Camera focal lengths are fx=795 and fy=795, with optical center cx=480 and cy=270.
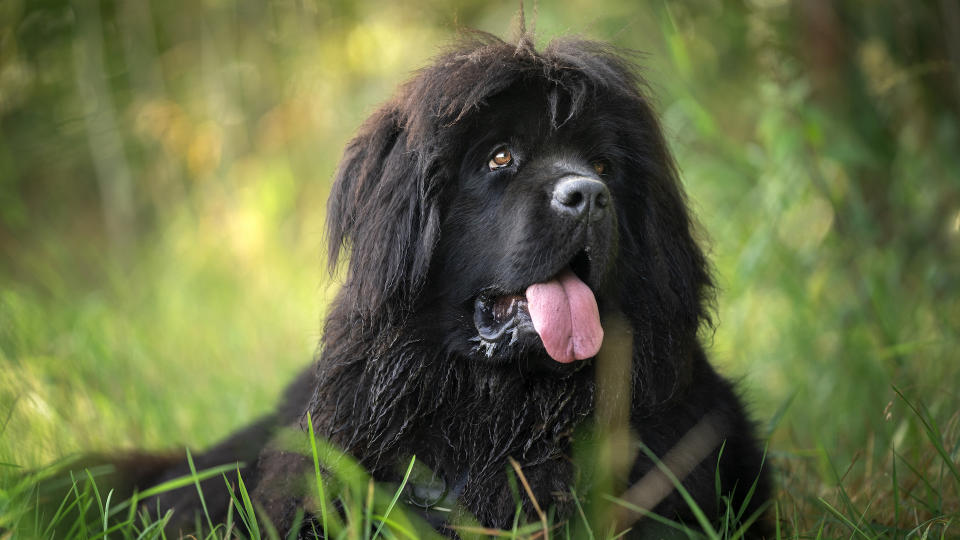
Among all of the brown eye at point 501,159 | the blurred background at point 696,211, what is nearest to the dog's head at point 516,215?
the brown eye at point 501,159

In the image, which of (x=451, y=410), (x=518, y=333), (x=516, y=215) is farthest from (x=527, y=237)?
(x=451, y=410)

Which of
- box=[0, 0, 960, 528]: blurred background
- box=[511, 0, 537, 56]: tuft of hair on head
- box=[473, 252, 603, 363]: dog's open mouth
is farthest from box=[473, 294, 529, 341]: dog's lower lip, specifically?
box=[511, 0, 537, 56]: tuft of hair on head

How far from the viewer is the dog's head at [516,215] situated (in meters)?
2.41

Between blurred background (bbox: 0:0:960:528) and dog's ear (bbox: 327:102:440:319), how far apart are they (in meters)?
0.24

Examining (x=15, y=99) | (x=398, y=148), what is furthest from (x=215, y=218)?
(x=398, y=148)

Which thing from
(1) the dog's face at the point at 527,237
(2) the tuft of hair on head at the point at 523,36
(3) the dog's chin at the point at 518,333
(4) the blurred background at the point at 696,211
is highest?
(2) the tuft of hair on head at the point at 523,36

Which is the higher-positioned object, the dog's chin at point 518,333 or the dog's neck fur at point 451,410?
the dog's chin at point 518,333

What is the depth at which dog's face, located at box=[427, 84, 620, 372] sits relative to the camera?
238cm

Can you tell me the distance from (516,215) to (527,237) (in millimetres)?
91

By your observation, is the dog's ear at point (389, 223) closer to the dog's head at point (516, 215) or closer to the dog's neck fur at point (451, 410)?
the dog's head at point (516, 215)

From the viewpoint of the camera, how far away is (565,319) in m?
2.39

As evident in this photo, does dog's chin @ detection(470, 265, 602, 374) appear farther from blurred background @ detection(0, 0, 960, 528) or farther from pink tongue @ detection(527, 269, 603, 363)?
blurred background @ detection(0, 0, 960, 528)

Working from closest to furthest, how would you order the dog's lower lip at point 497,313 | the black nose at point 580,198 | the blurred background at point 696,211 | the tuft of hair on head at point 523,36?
the black nose at point 580,198 < the dog's lower lip at point 497,313 < the tuft of hair on head at point 523,36 < the blurred background at point 696,211

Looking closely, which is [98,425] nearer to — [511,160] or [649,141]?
[511,160]
